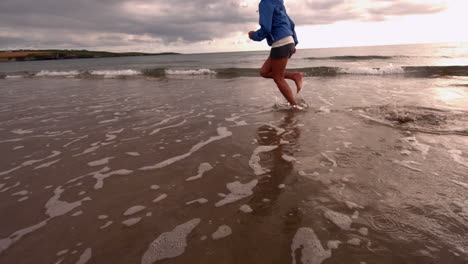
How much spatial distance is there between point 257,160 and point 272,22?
3.33m

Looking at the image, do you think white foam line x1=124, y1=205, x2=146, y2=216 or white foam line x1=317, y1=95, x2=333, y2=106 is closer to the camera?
white foam line x1=124, y1=205, x2=146, y2=216

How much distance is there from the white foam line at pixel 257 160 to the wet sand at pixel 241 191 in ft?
0.05

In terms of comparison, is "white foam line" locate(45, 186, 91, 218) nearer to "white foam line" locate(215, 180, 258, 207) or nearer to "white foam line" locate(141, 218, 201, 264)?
"white foam line" locate(141, 218, 201, 264)

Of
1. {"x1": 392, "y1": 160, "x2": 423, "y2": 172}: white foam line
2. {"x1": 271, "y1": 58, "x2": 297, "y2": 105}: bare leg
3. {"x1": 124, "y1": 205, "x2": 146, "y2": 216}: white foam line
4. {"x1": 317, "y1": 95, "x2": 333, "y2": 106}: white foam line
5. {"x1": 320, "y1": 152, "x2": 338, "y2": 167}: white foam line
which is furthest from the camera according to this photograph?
{"x1": 317, "y1": 95, "x2": 333, "y2": 106}: white foam line

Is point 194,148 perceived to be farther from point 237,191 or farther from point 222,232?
point 222,232

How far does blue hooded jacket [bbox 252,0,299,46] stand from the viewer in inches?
201

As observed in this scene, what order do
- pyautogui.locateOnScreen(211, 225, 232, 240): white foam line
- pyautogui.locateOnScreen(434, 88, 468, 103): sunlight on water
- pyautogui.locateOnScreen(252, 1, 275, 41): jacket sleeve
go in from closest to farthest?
pyautogui.locateOnScreen(211, 225, 232, 240): white foam line, pyautogui.locateOnScreen(252, 1, 275, 41): jacket sleeve, pyautogui.locateOnScreen(434, 88, 468, 103): sunlight on water

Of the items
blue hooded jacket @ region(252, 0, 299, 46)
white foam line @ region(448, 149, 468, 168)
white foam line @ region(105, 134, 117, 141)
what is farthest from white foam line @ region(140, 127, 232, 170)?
white foam line @ region(448, 149, 468, 168)

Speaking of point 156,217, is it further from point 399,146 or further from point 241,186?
point 399,146

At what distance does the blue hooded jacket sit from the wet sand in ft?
6.07

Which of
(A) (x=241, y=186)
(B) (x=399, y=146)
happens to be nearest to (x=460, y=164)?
(B) (x=399, y=146)

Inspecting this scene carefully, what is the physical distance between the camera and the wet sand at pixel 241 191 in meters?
1.78

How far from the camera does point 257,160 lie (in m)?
3.27

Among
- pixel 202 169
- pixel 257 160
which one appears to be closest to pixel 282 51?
pixel 257 160
